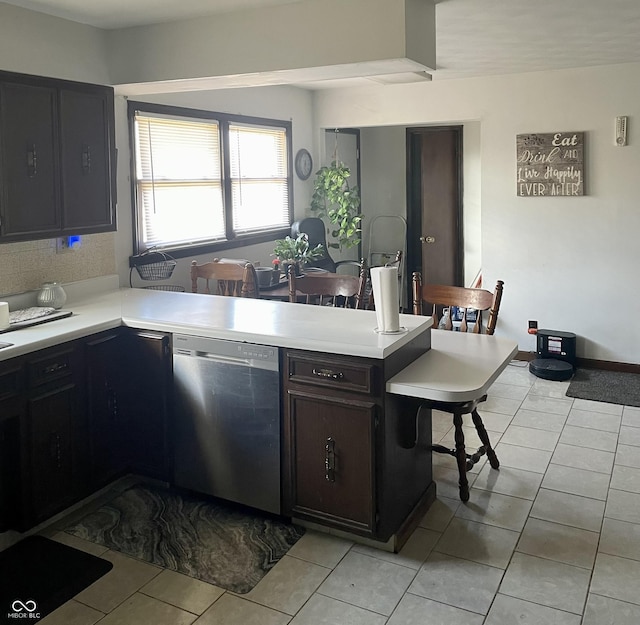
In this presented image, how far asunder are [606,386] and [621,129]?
1908 millimetres

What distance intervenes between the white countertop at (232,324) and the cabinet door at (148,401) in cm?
10

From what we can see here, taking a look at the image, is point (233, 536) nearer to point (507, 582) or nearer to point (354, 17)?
point (507, 582)

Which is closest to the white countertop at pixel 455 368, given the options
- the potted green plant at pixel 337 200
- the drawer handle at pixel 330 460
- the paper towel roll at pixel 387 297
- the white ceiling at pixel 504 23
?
the paper towel roll at pixel 387 297

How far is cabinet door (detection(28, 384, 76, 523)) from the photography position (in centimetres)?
293

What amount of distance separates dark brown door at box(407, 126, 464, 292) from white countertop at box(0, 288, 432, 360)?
3789 millimetres

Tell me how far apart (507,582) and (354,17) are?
2493mm

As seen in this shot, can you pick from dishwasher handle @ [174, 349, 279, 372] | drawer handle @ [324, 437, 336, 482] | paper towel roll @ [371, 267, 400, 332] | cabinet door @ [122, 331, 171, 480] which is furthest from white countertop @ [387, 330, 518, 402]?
cabinet door @ [122, 331, 171, 480]

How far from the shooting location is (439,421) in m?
4.32

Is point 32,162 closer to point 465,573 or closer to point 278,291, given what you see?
point 278,291

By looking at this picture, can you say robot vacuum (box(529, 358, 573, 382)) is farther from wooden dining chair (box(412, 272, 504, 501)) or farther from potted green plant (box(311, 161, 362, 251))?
potted green plant (box(311, 161, 362, 251))

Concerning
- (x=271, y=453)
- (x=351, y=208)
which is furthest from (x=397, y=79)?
(x=271, y=453)

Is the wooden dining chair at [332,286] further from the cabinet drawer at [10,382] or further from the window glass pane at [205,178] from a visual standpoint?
the cabinet drawer at [10,382]

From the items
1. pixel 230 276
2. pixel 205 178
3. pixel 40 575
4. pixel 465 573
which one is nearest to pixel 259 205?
pixel 205 178
